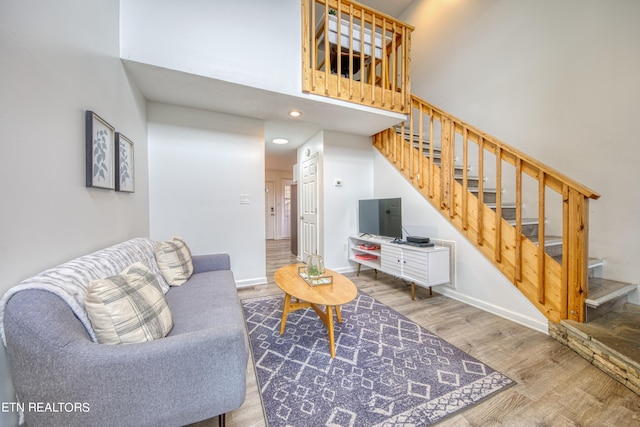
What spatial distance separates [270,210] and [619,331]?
723 centimetres

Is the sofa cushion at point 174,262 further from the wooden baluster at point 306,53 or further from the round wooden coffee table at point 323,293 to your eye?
the wooden baluster at point 306,53

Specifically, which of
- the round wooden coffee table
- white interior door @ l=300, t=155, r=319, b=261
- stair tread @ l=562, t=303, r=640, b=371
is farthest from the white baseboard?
stair tread @ l=562, t=303, r=640, b=371

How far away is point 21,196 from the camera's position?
0.99 meters

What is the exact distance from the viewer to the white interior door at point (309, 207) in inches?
160

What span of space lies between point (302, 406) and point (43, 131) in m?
1.88

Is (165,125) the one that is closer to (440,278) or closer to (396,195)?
(396,195)

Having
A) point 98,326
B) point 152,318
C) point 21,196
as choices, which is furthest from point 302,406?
point 21,196

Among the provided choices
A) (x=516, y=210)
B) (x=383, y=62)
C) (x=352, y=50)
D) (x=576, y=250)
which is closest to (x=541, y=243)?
(x=576, y=250)

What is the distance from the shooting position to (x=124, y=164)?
6.56ft

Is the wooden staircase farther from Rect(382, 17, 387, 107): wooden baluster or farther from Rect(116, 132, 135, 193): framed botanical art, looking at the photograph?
Rect(116, 132, 135, 193): framed botanical art

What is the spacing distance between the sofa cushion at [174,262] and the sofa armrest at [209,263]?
5.2 inches

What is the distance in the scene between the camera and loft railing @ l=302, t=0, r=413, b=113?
8.48 feet

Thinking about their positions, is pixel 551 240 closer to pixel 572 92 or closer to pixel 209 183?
pixel 572 92

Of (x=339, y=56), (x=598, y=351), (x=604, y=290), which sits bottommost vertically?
(x=598, y=351)
